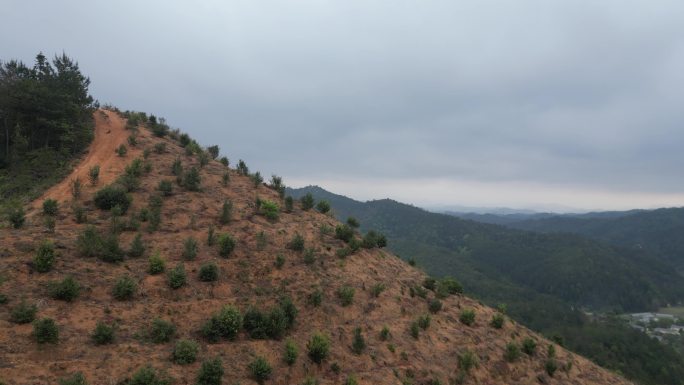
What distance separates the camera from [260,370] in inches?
484

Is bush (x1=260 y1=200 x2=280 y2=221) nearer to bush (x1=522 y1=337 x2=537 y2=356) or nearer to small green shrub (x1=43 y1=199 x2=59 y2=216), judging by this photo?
small green shrub (x1=43 y1=199 x2=59 y2=216)

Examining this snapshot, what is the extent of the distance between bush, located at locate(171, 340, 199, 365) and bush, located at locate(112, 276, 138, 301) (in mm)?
3418

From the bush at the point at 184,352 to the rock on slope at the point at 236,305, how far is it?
0.19m

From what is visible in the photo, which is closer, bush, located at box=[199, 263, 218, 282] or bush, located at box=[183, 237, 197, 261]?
bush, located at box=[199, 263, 218, 282]

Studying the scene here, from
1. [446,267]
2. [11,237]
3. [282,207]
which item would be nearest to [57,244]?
[11,237]

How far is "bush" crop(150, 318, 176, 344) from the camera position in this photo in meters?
12.7

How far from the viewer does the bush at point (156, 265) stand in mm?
15891

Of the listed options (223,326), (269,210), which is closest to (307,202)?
(269,210)

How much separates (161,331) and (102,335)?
1.68 metres

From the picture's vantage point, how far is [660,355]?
91750 mm

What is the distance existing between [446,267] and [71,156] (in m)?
138

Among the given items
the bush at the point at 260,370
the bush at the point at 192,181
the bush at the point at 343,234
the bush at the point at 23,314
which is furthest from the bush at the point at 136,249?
the bush at the point at 343,234

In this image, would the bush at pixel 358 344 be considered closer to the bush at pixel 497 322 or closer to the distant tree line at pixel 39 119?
the bush at pixel 497 322

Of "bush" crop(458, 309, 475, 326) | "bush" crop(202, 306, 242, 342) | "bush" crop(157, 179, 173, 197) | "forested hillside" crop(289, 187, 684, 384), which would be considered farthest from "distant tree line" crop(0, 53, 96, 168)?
"forested hillside" crop(289, 187, 684, 384)
